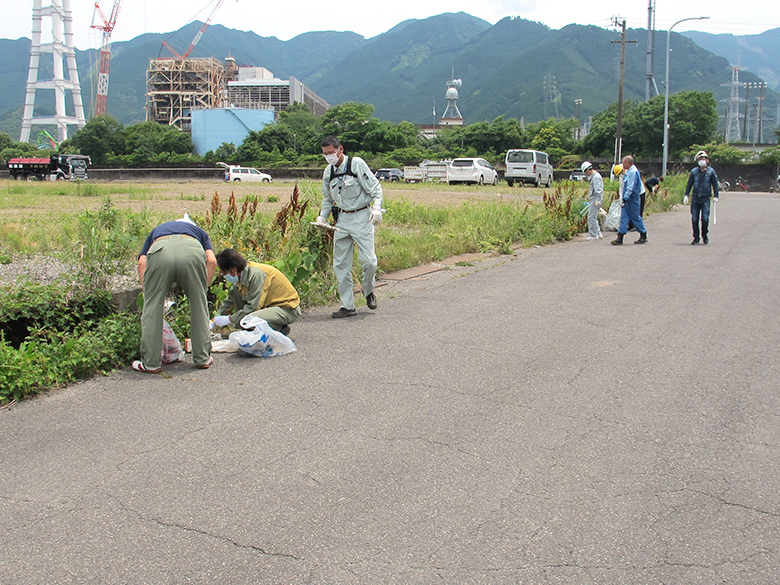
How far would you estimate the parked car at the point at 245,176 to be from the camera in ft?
148

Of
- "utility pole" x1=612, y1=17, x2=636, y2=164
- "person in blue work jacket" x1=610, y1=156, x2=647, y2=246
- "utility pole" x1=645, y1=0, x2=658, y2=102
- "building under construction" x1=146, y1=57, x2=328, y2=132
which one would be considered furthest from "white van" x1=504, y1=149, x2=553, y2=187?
Result: "building under construction" x1=146, y1=57, x2=328, y2=132

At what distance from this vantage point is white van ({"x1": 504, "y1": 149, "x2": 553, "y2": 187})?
36500 millimetres

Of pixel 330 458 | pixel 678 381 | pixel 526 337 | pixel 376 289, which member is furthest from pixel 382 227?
pixel 330 458

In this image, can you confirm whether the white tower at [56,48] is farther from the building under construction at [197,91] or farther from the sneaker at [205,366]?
the sneaker at [205,366]

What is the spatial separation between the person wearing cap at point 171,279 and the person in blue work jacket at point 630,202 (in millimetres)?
10834

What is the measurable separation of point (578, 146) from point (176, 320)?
75.0 metres

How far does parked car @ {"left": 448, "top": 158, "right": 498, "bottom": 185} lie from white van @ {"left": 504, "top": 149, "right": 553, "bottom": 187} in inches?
48.9

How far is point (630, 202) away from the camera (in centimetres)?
1455

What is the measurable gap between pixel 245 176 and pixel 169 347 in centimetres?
4168

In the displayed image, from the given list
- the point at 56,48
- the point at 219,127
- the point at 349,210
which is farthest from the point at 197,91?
the point at 349,210

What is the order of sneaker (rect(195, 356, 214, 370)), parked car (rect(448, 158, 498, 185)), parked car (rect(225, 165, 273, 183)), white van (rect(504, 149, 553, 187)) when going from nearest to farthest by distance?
sneaker (rect(195, 356, 214, 370)), white van (rect(504, 149, 553, 187)), parked car (rect(448, 158, 498, 185)), parked car (rect(225, 165, 273, 183))

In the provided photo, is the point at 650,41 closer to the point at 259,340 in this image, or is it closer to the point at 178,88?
the point at 259,340

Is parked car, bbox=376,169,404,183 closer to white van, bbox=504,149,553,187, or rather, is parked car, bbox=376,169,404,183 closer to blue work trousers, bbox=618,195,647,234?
white van, bbox=504,149,553,187

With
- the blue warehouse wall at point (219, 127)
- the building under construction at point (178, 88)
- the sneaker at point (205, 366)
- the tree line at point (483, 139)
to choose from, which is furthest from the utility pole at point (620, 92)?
the building under construction at point (178, 88)
